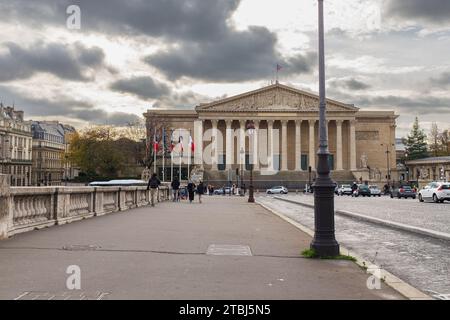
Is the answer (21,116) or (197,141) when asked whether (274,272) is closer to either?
(197,141)

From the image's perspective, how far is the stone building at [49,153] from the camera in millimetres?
131250

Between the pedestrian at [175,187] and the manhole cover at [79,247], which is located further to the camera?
the pedestrian at [175,187]

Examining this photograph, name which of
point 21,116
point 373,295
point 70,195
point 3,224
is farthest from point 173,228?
point 21,116

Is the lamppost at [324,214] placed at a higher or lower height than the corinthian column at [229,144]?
lower

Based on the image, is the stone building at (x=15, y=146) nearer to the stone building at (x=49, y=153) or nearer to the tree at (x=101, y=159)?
the stone building at (x=49, y=153)

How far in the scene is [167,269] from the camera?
8.20 m

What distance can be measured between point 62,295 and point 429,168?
10987 centimetres

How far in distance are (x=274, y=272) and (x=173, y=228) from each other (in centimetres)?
764

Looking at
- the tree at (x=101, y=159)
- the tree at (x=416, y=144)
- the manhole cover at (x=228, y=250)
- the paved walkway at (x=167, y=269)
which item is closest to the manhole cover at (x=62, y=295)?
the paved walkway at (x=167, y=269)

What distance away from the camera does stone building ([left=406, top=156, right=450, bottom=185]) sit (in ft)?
314

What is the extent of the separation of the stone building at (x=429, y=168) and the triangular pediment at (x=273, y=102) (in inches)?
760

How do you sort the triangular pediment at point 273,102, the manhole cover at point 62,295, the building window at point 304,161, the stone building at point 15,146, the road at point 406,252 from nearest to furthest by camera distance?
the manhole cover at point 62,295 → the road at point 406,252 → the triangular pediment at point 273,102 → the building window at point 304,161 → the stone building at point 15,146

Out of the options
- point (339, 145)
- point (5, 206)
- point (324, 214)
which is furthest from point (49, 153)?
point (324, 214)
